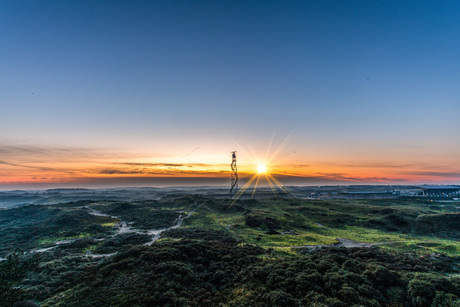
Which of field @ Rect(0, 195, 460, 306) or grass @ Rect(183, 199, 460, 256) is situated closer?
field @ Rect(0, 195, 460, 306)

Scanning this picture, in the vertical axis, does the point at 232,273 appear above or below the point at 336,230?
above

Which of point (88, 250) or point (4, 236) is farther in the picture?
point (4, 236)

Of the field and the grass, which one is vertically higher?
the field

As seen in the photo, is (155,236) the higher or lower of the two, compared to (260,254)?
lower

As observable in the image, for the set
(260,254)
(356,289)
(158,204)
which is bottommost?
(158,204)

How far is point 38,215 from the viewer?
68500mm

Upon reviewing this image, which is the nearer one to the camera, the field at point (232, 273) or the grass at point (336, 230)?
the field at point (232, 273)

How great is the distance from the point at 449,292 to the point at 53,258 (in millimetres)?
48767

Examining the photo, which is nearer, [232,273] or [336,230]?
[232,273]

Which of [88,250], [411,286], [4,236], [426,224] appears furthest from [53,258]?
[426,224]

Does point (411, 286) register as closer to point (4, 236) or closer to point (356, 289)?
point (356, 289)

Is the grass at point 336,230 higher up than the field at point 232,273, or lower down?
lower down

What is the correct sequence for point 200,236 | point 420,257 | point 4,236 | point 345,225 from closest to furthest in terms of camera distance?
1. point 420,257
2. point 200,236
3. point 4,236
4. point 345,225

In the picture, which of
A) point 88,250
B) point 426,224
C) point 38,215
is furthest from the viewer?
point 38,215
